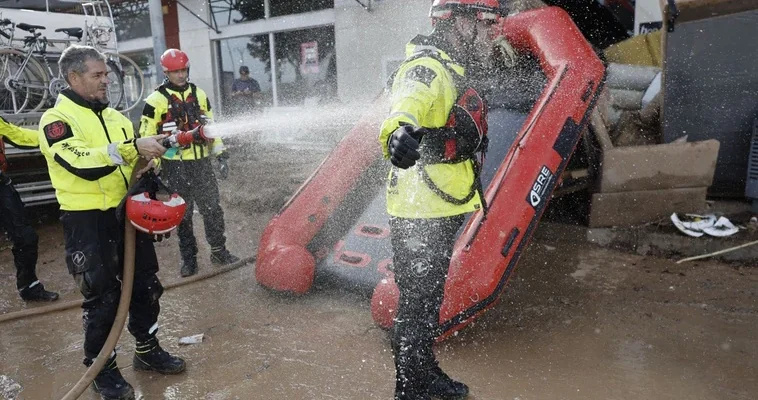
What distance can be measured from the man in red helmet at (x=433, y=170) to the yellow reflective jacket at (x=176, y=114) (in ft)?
8.69

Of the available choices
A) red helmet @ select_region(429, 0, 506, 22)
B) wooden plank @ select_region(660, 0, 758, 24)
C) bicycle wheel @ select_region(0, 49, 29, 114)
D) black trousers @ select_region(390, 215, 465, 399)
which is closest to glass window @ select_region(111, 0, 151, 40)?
bicycle wheel @ select_region(0, 49, 29, 114)

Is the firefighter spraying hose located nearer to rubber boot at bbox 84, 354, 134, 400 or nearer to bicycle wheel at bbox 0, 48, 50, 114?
rubber boot at bbox 84, 354, 134, 400

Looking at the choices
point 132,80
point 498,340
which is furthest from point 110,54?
point 498,340

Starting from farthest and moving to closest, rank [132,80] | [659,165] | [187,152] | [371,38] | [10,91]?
1. [371,38]
2. [132,80]
3. [10,91]
4. [659,165]
5. [187,152]

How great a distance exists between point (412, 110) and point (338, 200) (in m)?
2.28

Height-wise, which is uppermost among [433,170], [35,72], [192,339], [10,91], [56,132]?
[56,132]

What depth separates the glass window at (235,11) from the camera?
1128 cm

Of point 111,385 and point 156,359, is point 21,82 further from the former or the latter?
point 111,385

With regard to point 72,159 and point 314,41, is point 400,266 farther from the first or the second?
point 314,41

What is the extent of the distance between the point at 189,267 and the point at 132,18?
1159 centimetres

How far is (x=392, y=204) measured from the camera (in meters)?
2.51

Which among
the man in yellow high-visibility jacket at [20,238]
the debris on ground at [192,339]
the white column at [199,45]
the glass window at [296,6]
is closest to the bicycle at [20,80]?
the man in yellow high-visibility jacket at [20,238]

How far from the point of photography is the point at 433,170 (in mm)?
2443

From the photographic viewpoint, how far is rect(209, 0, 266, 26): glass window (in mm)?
11281
